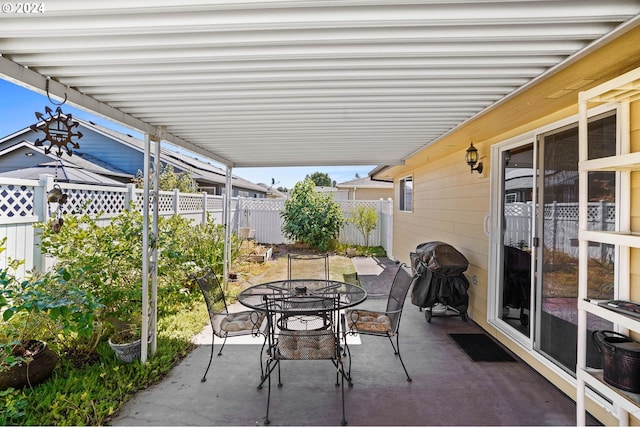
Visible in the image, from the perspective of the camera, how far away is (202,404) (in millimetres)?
2545

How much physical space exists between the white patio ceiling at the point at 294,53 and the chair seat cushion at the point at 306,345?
6.36 feet

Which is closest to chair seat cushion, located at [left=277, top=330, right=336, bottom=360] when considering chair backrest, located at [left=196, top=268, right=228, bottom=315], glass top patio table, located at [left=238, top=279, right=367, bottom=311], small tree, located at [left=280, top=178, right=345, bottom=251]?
glass top patio table, located at [left=238, top=279, right=367, bottom=311]

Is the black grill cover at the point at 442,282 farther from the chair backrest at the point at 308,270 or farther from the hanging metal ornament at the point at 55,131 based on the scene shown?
the hanging metal ornament at the point at 55,131

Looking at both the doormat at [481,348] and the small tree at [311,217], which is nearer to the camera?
the doormat at [481,348]

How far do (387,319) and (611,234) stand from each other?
76.1 inches

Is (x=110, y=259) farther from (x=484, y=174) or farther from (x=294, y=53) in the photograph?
(x=484, y=174)

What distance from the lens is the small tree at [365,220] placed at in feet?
34.4

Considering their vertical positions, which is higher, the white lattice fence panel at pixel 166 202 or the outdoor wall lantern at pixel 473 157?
the outdoor wall lantern at pixel 473 157

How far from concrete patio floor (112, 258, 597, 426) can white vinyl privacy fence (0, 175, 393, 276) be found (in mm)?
2032

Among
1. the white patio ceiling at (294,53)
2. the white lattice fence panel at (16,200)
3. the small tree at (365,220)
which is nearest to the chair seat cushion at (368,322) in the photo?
the white patio ceiling at (294,53)

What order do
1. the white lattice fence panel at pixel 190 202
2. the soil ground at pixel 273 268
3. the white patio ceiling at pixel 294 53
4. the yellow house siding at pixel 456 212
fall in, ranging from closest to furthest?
the white patio ceiling at pixel 294 53, the yellow house siding at pixel 456 212, the soil ground at pixel 273 268, the white lattice fence panel at pixel 190 202

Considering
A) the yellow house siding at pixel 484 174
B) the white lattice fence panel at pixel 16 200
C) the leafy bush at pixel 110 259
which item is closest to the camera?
the yellow house siding at pixel 484 174

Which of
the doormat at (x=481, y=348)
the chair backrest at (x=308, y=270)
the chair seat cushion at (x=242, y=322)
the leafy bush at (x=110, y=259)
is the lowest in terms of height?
the doormat at (x=481, y=348)

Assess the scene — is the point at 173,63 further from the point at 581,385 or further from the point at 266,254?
the point at 266,254
